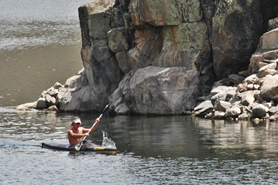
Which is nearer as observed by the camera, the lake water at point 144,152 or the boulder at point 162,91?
the lake water at point 144,152

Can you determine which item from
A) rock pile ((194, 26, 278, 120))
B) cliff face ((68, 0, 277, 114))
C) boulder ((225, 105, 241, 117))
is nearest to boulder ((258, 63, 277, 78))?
rock pile ((194, 26, 278, 120))

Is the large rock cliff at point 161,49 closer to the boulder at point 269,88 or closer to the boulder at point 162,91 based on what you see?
the boulder at point 162,91

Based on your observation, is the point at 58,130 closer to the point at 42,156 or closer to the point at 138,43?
the point at 42,156

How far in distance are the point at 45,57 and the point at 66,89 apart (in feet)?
93.4

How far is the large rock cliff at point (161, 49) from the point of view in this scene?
52.4 m

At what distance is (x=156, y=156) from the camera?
32.4 metres

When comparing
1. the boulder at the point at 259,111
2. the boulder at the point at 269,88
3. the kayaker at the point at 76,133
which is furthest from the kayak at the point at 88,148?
the boulder at the point at 269,88

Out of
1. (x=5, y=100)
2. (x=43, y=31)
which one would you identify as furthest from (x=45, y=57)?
(x=5, y=100)

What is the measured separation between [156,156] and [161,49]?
26527 millimetres

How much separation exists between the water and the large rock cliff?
46.1 feet

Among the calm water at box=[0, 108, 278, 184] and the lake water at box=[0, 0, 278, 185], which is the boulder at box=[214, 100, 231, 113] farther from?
the calm water at box=[0, 108, 278, 184]

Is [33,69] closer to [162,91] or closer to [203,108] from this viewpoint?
[162,91]

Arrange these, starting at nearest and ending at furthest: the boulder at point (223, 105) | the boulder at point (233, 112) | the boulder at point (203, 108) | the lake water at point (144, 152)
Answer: the lake water at point (144, 152) < the boulder at point (233, 112) < the boulder at point (223, 105) < the boulder at point (203, 108)

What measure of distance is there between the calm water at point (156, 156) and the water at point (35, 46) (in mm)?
29635
